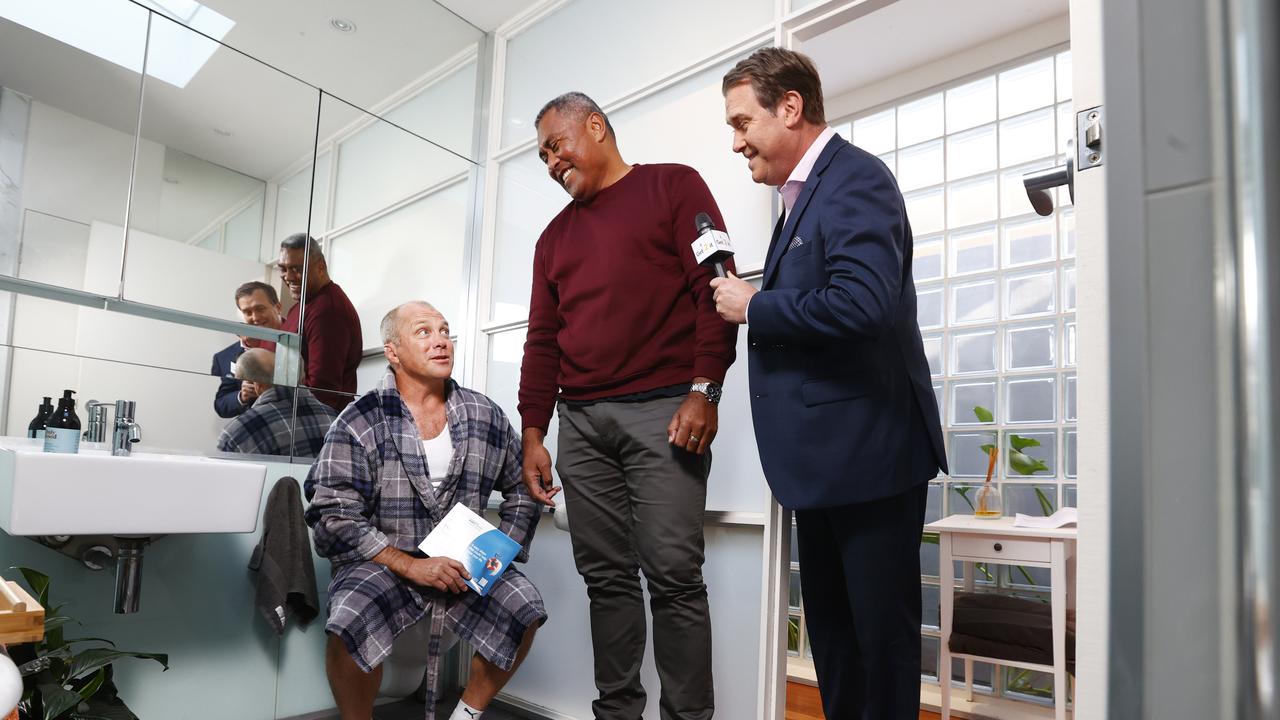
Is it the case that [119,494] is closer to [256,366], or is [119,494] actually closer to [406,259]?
[256,366]

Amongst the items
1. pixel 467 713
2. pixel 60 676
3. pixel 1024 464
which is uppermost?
pixel 1024 464

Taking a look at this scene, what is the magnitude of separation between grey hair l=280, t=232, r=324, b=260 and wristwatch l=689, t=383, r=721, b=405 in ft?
5.12

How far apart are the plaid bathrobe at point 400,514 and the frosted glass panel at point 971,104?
2.50 m

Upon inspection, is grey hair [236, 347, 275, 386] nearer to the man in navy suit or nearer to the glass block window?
the man in navy suit

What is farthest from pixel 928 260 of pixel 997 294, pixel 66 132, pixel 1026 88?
pixel 66 132

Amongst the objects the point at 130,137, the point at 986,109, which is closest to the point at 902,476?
the point at 130,137

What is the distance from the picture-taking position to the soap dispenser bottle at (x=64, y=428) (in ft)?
6.49

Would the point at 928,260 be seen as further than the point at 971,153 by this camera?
Yes

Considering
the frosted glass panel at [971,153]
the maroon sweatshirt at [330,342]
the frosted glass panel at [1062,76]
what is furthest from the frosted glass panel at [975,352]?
the maroon sweatshirt at [330,342]

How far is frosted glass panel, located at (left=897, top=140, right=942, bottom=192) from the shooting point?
3.61 m

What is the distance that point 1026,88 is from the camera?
10.9 ft

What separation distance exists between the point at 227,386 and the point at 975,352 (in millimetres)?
2844

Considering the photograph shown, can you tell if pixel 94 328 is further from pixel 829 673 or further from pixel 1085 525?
pixel 1085 525

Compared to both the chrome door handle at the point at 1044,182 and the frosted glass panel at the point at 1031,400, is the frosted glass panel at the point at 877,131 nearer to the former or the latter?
the frosted glass panel at the point at 1031,400
